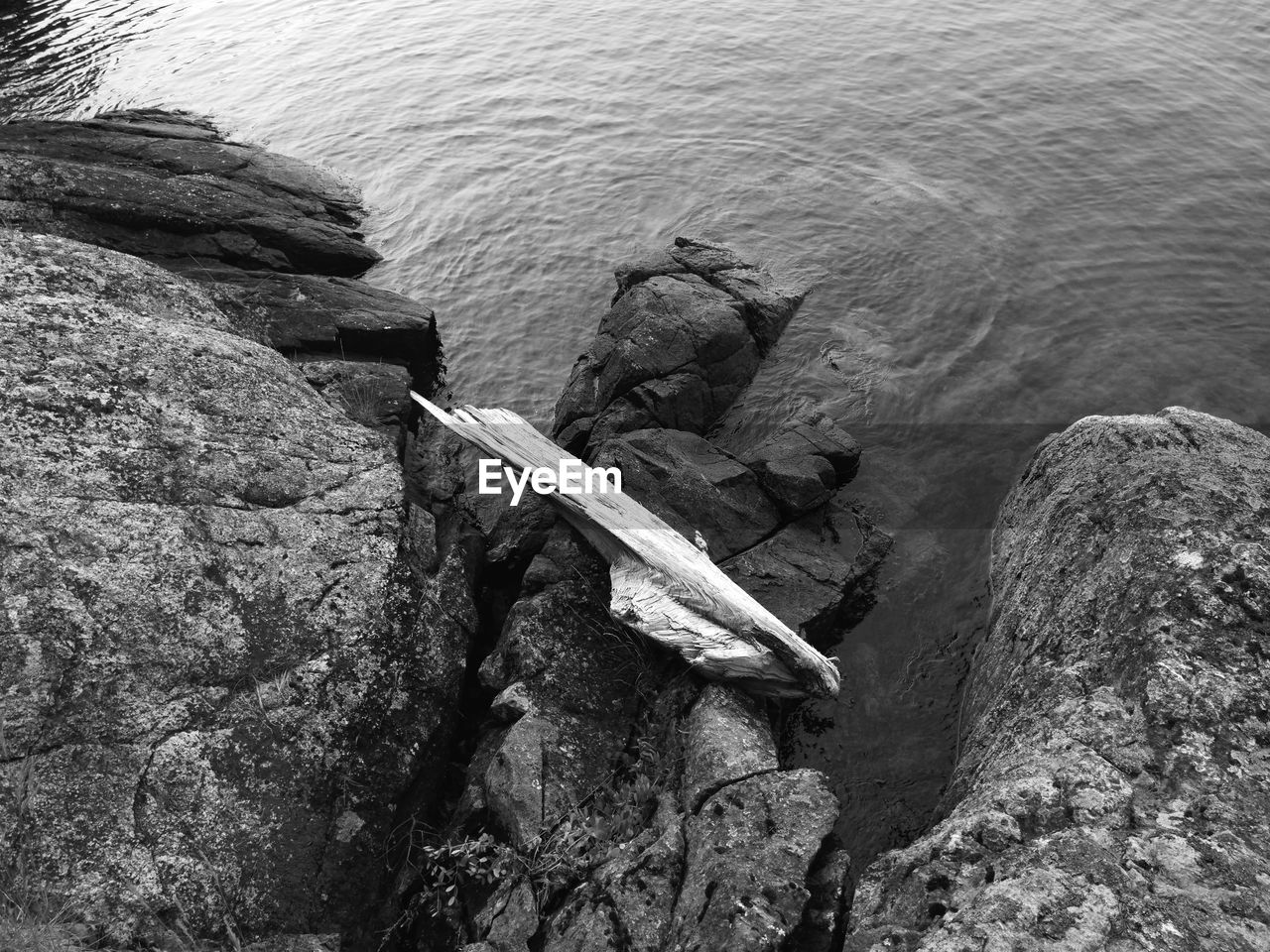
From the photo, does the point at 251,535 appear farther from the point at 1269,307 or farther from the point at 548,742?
the point at 1269,307

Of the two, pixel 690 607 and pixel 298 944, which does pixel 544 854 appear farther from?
pixel 690 607

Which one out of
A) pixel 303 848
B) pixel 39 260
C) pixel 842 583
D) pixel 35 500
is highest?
pixel 39 260

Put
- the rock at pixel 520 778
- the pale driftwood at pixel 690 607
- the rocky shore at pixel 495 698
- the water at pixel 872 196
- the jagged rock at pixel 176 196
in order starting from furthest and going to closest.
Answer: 1. the jagged rock at pixel 176 196
2. the water at pixel 872 196
3. the pale driftwood at pixel 690 607
4. the rock at pixel 520 778
5. the rocky shore at pixel 495 698

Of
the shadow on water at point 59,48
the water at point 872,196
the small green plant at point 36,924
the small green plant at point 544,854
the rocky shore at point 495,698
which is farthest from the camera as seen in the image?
the shadow on water at point 59,48

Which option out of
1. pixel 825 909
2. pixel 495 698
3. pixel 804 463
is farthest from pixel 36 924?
pixel 804 463

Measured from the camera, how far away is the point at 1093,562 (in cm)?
879

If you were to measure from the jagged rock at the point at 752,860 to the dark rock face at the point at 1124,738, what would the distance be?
71 centimetres

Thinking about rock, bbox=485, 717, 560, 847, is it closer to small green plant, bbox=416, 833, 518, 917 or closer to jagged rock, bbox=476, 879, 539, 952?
small green plant, bbox=416, 833, 518, 917

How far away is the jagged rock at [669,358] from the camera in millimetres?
14914

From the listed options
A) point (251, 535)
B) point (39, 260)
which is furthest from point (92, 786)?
point (39, 260)

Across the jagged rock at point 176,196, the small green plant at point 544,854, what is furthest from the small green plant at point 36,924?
the jagged rock at point 176,196

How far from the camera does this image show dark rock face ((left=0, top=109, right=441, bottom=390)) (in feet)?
52.1

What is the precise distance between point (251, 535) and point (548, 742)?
4.08 metres

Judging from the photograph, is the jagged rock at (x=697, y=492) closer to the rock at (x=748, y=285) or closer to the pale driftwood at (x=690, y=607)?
the pale driftwood at (x=690, y=607)
